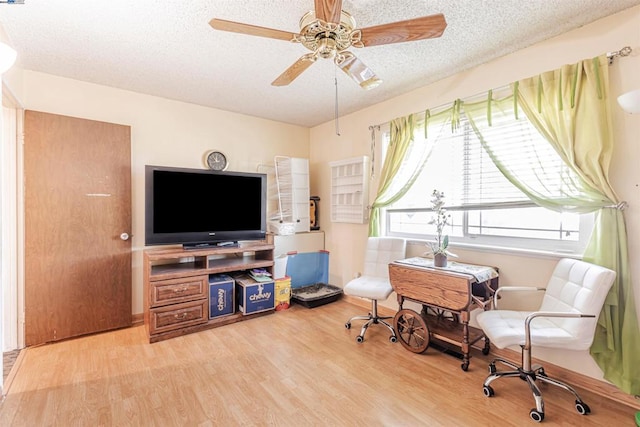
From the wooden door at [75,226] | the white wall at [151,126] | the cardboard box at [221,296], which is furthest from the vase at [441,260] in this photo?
the wooden door at [75,226]

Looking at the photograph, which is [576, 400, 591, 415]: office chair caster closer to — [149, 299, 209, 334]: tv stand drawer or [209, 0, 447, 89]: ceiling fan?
[209, 0, 447, 89]: ceiling fan

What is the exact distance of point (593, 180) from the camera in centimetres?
197

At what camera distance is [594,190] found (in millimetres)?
1967

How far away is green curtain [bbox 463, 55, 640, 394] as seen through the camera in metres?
1.87

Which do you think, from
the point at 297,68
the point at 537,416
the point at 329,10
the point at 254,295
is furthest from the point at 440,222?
the point at 254,295

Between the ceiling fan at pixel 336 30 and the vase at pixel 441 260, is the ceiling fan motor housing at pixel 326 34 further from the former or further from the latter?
the vase at pixel 441 260

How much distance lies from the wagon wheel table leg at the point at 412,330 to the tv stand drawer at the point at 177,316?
1914 millimetres

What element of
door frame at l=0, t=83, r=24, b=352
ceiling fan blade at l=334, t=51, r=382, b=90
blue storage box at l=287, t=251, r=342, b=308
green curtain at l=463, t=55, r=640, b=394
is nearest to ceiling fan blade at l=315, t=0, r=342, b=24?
ceiling fan blade at l=334, t=51, r=382, b=90

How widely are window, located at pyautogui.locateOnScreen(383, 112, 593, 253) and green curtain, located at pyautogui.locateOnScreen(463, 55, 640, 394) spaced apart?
101 mm

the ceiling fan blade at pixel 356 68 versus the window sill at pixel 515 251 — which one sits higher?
the ceiling fan blade at pixel 356 68

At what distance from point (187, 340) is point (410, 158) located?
287 centimetres

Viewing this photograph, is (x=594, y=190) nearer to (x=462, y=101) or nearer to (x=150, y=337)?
(x=462, y=101)

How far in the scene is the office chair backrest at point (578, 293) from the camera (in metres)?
1.75

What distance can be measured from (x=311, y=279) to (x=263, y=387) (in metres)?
2.16
